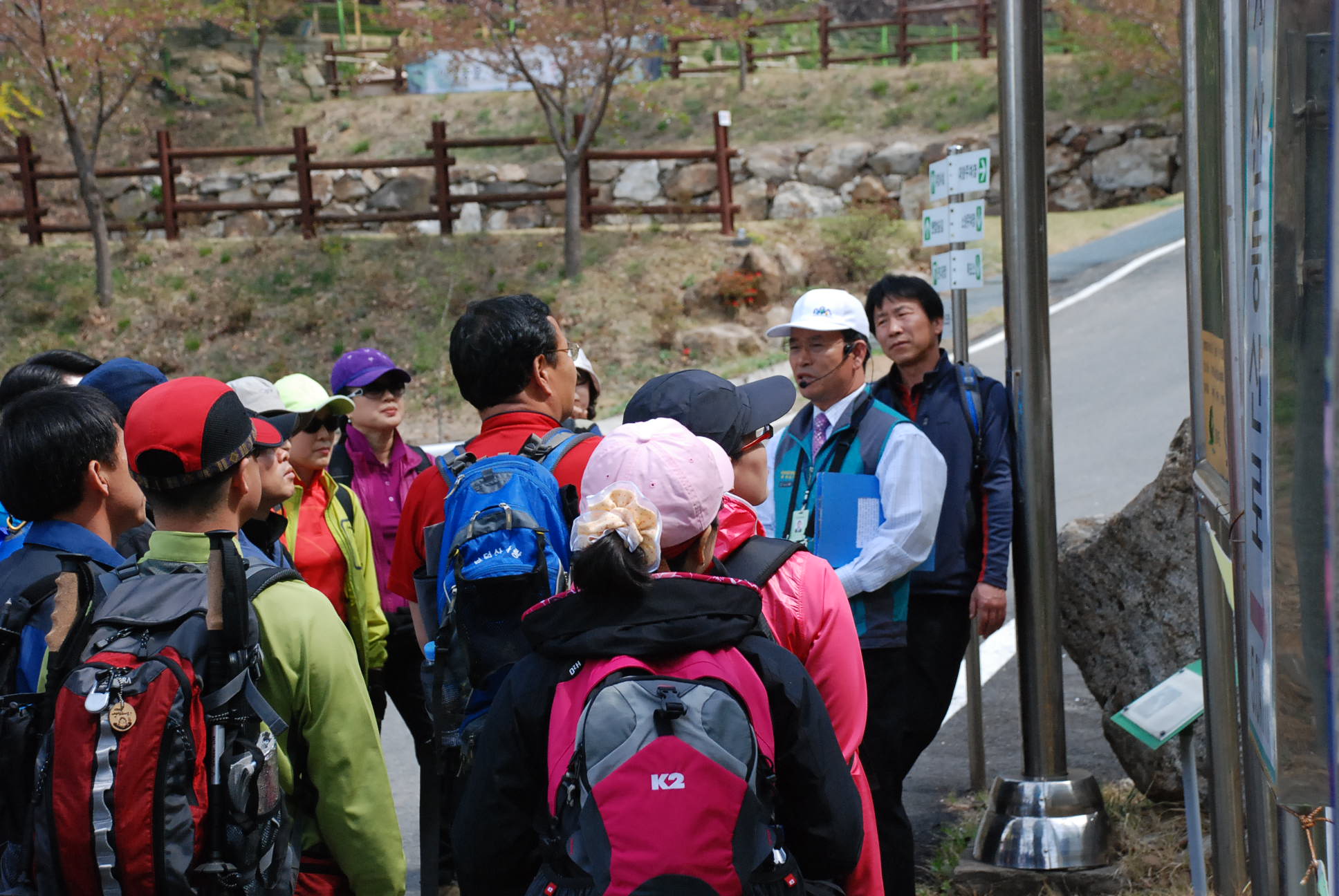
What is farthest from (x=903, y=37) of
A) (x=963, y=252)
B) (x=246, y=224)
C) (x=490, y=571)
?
(x=490, y=571)

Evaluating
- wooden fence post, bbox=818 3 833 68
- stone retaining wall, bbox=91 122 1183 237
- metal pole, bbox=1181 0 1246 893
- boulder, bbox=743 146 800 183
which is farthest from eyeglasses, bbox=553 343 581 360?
wooden fence post, bbox=818 3 833 68

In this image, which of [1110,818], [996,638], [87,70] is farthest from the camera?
[87,70]

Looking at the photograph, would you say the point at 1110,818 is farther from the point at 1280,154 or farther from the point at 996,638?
the point at 1280,154

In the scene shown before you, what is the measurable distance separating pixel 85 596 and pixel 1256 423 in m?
2.07

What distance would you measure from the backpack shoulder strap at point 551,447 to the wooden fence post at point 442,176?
1570 cm

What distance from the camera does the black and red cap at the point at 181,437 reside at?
2336 millimetres

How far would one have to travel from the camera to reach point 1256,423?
1.47 meters

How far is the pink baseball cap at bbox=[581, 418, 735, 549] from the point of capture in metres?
2.12

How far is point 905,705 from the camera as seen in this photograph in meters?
3.95

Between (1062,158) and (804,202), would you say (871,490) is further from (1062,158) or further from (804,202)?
(1062,158)

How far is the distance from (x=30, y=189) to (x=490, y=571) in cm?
1902

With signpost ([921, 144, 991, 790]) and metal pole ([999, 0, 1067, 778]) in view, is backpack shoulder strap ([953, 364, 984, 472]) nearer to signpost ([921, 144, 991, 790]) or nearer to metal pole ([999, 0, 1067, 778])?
metal pole ([999, 0, 1067, 778])

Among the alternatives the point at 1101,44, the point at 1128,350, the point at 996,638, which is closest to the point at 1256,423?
the point at 996,638

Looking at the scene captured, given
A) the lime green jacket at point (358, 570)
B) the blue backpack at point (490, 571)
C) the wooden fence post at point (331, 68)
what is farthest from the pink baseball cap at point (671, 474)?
the wooden fence post at point (331, 68)
